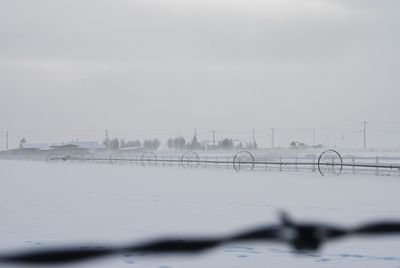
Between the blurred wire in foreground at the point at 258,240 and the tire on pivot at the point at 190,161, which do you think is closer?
the blurred wire in foreground at the point at 258,240

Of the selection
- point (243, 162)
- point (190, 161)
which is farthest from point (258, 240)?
point (190, 161)

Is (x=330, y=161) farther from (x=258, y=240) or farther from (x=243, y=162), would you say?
(x=258, y=240)

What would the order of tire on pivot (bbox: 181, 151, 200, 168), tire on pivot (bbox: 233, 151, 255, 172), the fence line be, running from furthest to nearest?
tire on pivot (bbox: 181, 151, 200, 168), tire on pivot (bbox: 233, 151, 255, 172), the fence line

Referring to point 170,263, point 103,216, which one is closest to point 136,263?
point 170,263

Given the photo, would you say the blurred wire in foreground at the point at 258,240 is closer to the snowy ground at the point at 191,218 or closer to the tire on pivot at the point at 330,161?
the snowy ground at the point at 191,218

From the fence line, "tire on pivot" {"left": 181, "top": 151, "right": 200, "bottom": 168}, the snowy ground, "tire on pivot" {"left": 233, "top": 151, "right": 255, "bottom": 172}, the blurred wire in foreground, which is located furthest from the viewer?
"tire on pivot" {"left": 181, "top": 151, "right": 200, "bottom": 168}

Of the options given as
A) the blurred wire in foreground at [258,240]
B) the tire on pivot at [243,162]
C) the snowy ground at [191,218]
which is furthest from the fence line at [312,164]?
the blurred wire in foreground at [258,240]

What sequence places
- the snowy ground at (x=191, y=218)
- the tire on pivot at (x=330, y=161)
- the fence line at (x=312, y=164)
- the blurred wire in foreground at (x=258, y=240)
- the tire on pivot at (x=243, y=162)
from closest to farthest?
the blurred wire in foreground at (x=258, y=240)
the snowy ground at (x=191, y=218)
the fence line at (x=312, y=164)
the tire on pivot at (x=330, y=161)
the tire on pivot at (x=243, y=162)

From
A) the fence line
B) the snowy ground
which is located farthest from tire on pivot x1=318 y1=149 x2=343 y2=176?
the snowy ground

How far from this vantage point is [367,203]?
16.3 metres

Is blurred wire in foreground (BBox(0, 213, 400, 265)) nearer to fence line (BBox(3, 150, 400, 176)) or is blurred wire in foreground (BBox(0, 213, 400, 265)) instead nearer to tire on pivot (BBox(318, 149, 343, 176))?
fence line (BBox(3, 150, 400, 176))

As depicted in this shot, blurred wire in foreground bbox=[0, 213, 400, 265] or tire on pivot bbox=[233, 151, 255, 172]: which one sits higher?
blurred wire in foreground bbox=[0, 213, 400, 265]

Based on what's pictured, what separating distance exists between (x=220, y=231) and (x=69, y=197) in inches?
343

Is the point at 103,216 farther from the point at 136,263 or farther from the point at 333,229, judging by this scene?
the point at 333,229
